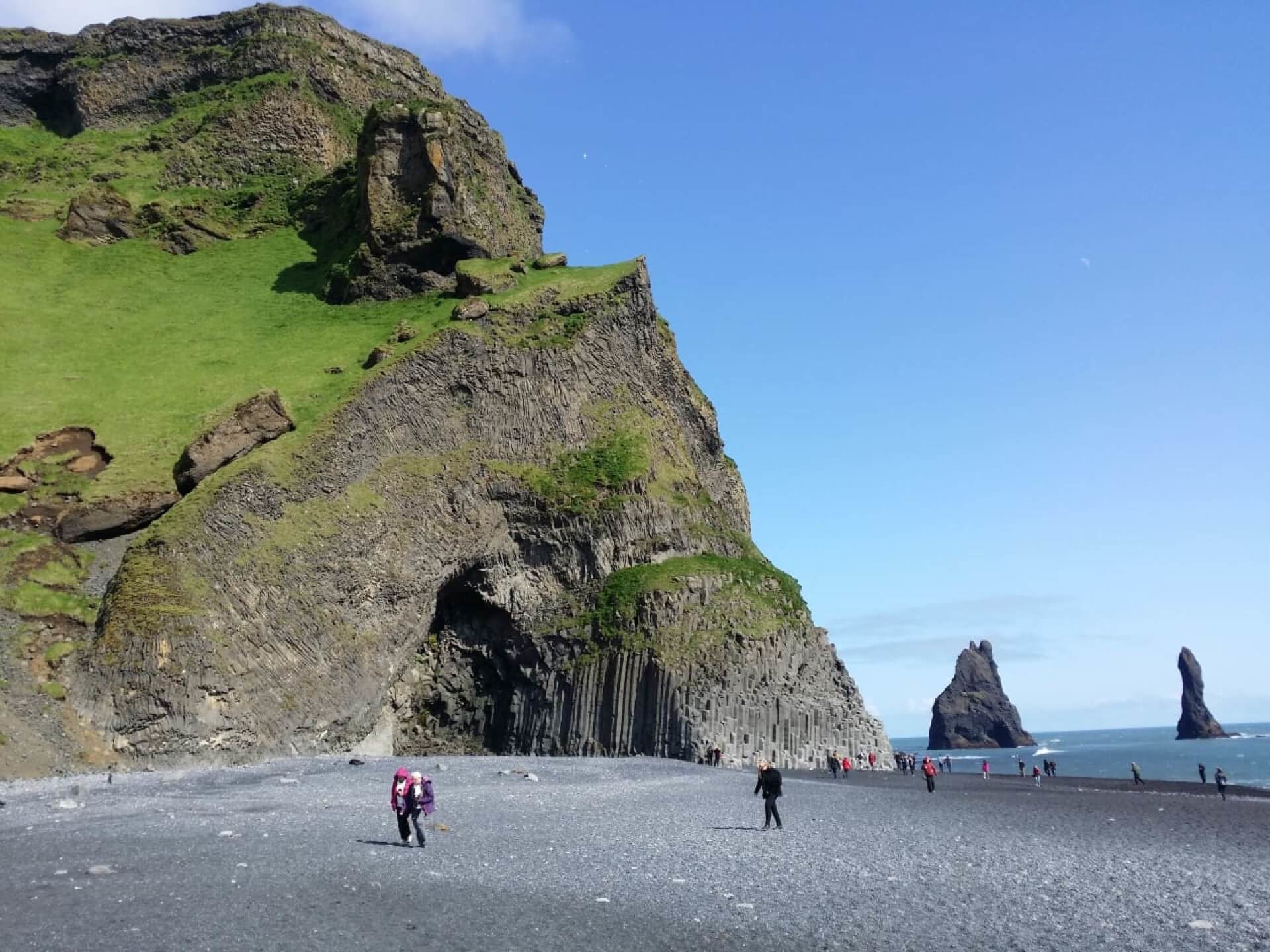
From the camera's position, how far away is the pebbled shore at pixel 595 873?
1314 centimetres

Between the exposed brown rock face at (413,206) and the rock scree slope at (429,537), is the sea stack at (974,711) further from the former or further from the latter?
the exposed brown rock face at (413,206)

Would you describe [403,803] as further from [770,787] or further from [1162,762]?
[1162,762]

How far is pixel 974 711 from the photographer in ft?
591

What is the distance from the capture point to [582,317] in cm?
5697

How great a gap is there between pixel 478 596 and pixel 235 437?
13833 millimetres

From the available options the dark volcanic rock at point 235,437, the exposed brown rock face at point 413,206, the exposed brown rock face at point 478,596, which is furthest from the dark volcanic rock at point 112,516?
the exposed brown rock face at point 413,206

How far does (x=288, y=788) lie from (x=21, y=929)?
1807cm

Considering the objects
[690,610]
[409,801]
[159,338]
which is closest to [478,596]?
[690,610]

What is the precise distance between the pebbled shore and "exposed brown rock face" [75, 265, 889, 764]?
8.51 m

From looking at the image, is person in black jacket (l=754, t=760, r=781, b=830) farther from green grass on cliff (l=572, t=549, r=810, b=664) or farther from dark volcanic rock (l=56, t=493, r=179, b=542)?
dark volcanic rock (l=56, t=493, r=179, b=542)

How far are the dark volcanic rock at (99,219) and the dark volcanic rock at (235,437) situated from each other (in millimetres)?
34497

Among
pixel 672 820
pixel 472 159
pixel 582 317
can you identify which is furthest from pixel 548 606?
pixel 472 159

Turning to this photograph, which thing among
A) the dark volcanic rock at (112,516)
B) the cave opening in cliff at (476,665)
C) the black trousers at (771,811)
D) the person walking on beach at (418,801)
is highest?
the dark volcanic rock at (112,516)

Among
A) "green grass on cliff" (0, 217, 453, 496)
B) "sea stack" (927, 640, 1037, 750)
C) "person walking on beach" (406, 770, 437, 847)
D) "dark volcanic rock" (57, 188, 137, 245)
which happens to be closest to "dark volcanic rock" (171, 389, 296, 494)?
"green grass on cliff" (0, 217, 453, 496)
